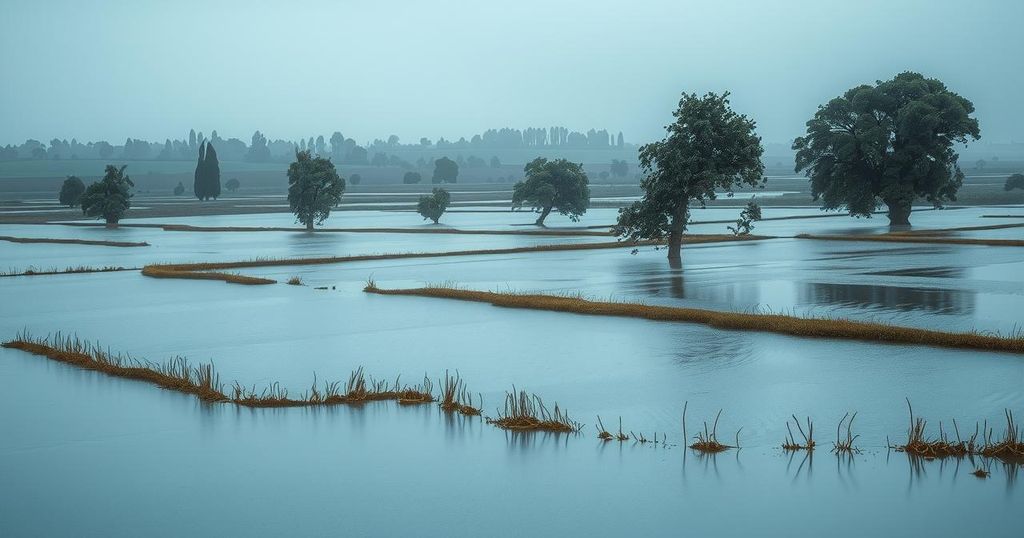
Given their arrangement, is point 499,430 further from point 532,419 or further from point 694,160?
point 694,160

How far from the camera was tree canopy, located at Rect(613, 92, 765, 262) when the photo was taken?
3450cm

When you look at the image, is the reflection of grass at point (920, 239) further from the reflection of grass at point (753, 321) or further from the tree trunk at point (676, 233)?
the reflection of grass at point (753, 321)

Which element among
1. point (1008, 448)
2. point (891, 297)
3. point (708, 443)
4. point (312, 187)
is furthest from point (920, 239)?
point (708, 443)

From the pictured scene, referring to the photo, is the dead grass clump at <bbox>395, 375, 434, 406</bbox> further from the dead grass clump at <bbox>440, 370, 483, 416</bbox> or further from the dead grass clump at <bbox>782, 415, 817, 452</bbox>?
the dead grass clump at <bbox>782, 415, 817, 452</bbox>

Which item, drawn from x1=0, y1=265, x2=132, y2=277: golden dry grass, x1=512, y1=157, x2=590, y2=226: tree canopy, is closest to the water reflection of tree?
x1=0, y1=265, x2=132, y2=277: golden dry grass

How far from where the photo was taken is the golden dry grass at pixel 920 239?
4327cm

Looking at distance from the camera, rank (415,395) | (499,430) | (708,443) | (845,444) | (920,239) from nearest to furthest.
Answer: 1. (845,444)
2. (708,443)
3. (499,430)
4. (415,395)
5. (920,239)

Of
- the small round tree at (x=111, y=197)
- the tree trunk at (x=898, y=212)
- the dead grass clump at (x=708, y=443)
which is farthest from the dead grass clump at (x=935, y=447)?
the small round tree at (x=111, y=197)

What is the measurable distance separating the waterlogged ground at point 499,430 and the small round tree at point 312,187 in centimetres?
3364

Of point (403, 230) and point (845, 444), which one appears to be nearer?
point (845, 444)

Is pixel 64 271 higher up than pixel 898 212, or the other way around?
pixel 898 212

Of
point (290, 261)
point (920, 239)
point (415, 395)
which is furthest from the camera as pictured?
point (920, 239)

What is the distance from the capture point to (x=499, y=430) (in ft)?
48.4

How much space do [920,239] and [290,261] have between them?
2577 cm
